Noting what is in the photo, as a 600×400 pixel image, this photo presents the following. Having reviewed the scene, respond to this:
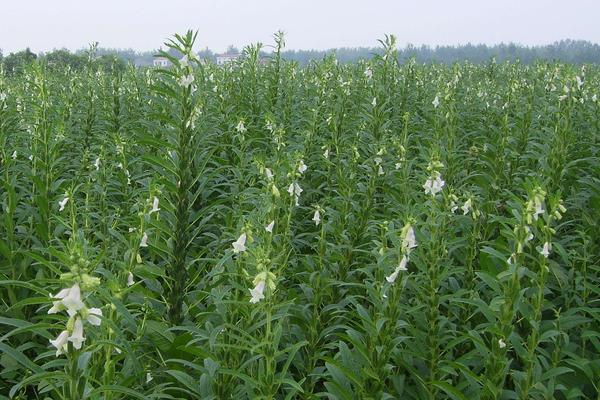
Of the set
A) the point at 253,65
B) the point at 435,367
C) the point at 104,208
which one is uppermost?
the point at 253,65

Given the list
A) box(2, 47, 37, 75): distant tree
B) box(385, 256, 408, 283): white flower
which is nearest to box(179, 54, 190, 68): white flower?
box(385, 256, 408, 283): white flower

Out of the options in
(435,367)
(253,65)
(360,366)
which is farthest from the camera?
(253,65)

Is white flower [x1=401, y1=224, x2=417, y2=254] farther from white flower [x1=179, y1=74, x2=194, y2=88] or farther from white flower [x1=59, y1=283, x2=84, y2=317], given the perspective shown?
white flower [x1=59, y1=283, x2=84, y2=317]

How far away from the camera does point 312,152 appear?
6168 mm

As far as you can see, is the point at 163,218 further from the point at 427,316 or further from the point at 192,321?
the point at 427,316

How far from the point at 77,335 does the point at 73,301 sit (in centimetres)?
11

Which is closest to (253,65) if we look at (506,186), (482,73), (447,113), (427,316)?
(447,113)

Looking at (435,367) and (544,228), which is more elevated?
(544,228)

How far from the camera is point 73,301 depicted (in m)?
1.79

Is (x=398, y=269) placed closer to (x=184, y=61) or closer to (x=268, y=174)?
(x=268, y=174)

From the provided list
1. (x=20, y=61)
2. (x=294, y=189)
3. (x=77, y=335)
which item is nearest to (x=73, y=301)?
(x=77, y=335)

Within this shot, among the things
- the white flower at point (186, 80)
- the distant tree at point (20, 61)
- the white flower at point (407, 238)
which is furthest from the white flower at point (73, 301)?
the distant tree at point (20, 61)

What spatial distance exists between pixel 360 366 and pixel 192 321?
1204 mm

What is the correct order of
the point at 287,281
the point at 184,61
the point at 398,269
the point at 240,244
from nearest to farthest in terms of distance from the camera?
1. the point at 240,244
2. the point at 398,269
3. the point at 184,61
4. the point at 287,281
